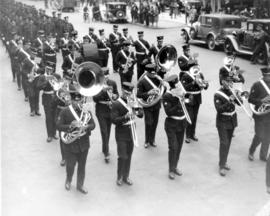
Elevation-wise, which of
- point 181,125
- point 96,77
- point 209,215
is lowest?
point 209,215

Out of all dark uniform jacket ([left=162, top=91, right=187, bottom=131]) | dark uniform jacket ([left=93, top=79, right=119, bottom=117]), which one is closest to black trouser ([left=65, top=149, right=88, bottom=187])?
dark uniform jacket ([left=93, top=79, right=119, bottom=117])

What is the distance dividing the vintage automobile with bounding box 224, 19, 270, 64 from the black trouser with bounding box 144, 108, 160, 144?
8840 millimetres

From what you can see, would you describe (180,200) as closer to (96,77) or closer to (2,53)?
(96,77)

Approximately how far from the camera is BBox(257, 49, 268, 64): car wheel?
1666 cm

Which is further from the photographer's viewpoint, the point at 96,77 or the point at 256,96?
the point at 256,96

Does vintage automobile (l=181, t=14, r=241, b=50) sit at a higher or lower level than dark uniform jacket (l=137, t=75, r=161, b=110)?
higher

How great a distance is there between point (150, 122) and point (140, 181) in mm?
1631

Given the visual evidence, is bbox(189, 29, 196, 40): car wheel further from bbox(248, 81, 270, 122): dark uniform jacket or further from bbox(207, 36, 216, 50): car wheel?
bbox(248, 81, 270, 122): dark uniform jacket

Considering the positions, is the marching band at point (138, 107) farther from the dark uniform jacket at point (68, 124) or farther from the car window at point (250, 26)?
the car window at point (250, 26)

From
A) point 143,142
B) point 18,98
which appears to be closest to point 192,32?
point 18,98

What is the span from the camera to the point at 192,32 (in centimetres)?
2192

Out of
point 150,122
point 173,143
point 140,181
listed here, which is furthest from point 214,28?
point 140,181

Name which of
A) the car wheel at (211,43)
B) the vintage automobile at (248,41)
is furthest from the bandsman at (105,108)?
the car wheel at (211,43)

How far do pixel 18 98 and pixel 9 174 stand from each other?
570cm
